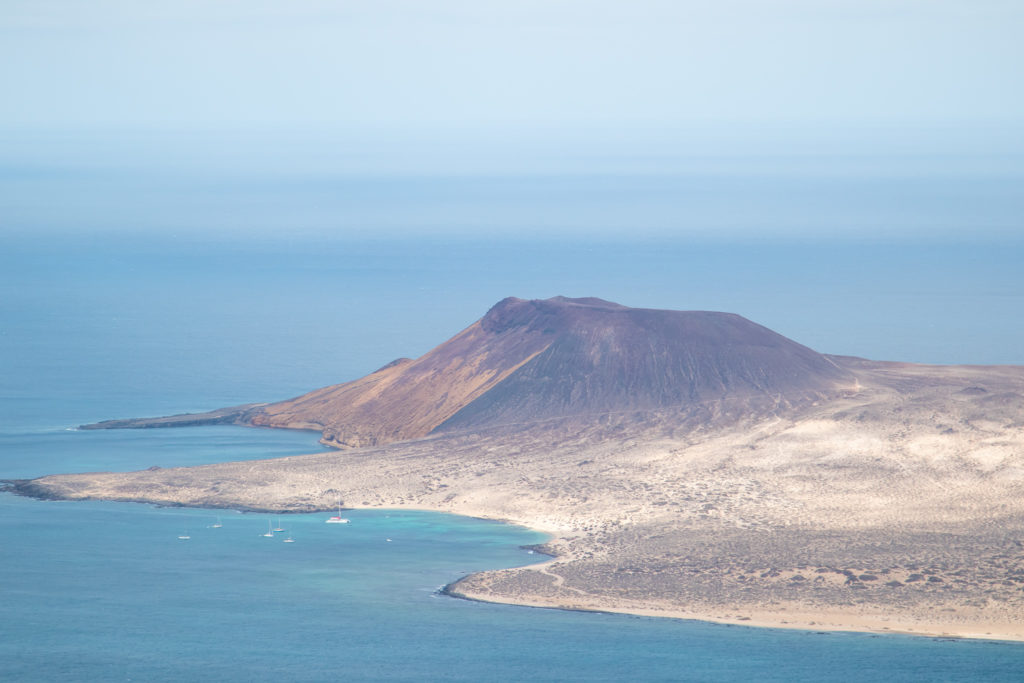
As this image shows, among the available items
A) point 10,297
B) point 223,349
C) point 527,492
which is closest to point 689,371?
point 527,492

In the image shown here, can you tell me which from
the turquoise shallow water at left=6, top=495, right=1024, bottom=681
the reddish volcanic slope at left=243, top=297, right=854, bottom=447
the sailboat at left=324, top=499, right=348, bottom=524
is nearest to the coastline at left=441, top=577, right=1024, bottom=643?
the turquoise shallow water at left=6, top=495, right=1024, bottom=681

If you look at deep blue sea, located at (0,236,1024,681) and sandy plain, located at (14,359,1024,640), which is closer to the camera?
deep blue sea, located at (0,236,1024,681)

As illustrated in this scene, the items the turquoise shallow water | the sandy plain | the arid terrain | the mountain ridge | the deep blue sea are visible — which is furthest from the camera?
the mountain ridge

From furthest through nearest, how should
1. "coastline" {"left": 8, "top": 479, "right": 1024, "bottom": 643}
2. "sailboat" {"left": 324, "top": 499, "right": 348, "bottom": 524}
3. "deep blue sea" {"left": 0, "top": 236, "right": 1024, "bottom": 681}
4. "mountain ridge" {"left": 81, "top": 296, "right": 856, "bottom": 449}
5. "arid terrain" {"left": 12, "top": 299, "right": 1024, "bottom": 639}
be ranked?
1. "mountain ridge" {"left": 81, "top": 296, "right": 856, "bottom": 449}
2. "sailboat" {"left": 324, "top": 499, "right": 348, "bottom": 524}
3. "arid terrain" {"left": 12, "top": 299, "right": 1024, "bottom": 639}
4. "coastline" {"left": 8, "top": 479, "right": 1024, "bottom": 643}
5. "deep blue sea" {"left": 0, "top": 236, "right": 1024, "bottom": 681}

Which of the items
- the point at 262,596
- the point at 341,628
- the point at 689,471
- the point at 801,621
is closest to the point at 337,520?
the point at 262,596

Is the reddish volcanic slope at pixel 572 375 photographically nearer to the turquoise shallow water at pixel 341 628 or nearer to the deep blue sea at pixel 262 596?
the deep blue sea at pixel 262 596

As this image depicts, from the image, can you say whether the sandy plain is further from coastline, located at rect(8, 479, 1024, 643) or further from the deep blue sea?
the deep blue sea
